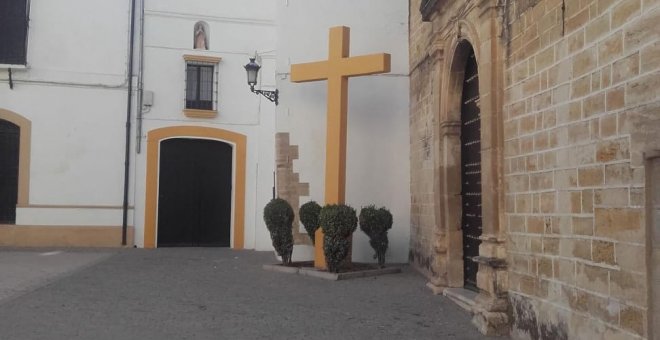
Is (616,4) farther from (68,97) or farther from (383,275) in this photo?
(68,97)

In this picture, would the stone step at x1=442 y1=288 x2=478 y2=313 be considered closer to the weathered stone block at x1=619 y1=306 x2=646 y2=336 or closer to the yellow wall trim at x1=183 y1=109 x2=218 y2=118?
the weathered stone block at x1=619 y1=306 x2=646 y2=336

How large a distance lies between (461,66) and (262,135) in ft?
23.1

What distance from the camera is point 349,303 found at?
23.1ft

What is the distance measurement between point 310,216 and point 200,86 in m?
5.44

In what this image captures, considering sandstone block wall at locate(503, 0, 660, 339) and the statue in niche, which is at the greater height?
the statue in niche

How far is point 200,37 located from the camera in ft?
45.5

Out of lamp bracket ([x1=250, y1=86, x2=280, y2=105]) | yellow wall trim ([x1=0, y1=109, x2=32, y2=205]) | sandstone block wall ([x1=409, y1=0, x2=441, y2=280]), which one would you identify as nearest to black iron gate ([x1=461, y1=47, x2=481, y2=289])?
sandstone block wall ([x1=409, y1=0, x2=441, y2=280])

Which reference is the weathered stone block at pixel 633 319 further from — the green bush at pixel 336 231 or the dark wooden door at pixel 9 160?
the dark wooden door at pixel 9 160

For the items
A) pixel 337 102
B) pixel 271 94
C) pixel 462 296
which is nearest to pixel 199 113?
pixel 271 94

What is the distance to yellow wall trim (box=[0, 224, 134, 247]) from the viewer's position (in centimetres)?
1284

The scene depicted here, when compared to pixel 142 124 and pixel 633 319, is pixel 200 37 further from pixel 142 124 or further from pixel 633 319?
pixel 633 319

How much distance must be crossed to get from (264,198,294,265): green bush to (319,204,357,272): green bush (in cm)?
96

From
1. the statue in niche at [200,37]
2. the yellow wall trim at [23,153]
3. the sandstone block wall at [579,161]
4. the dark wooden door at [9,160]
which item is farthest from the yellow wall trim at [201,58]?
the sandstone block wall at [579,161]

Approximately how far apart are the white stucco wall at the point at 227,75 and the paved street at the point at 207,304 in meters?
3.31
